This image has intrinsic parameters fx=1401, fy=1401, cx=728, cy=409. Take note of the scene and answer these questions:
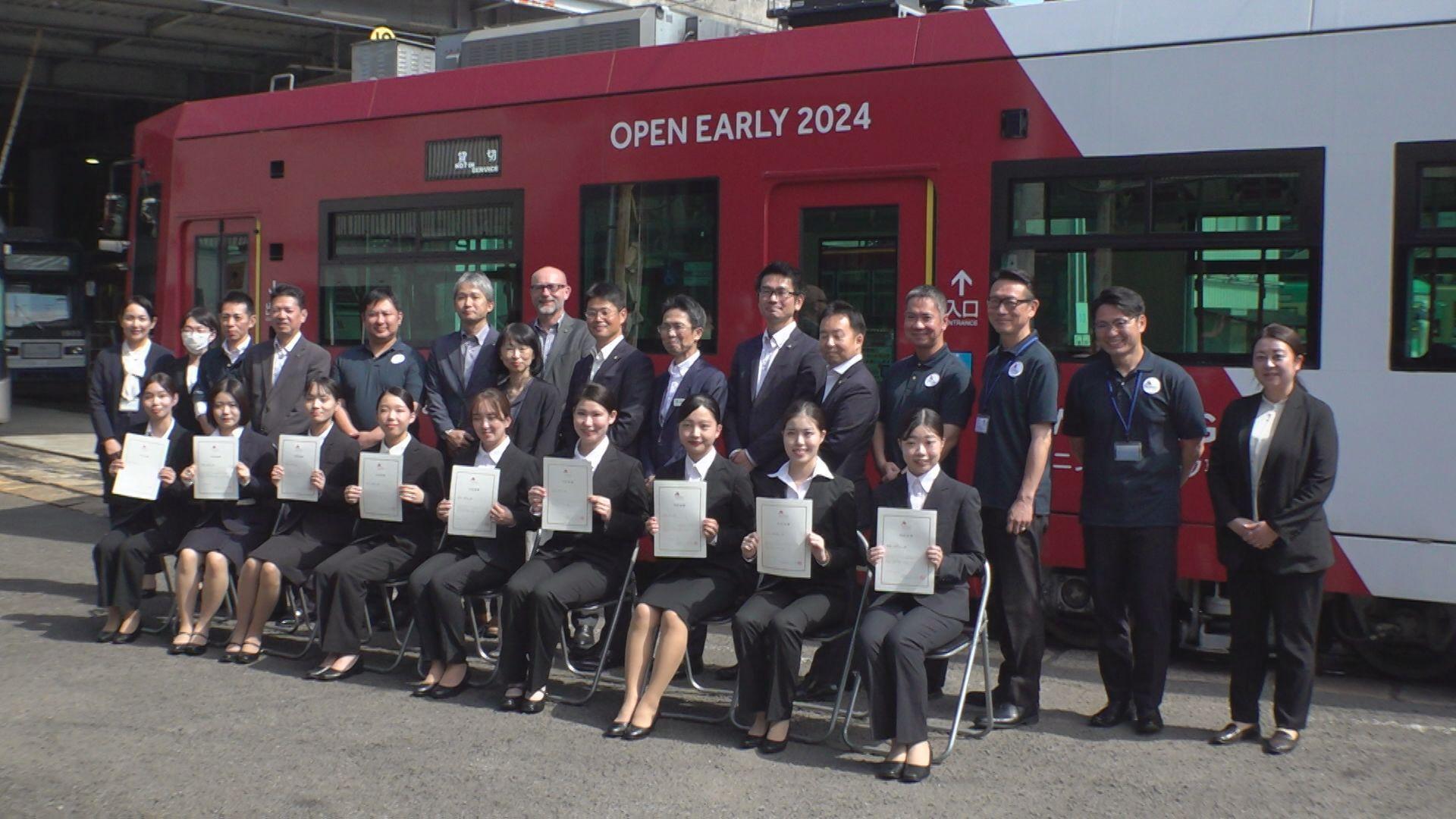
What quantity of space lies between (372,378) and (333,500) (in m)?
0.78

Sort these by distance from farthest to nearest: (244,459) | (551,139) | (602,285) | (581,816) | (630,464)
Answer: (551,139)
(244,459)
(602,285)
(630,464)
(581,816)

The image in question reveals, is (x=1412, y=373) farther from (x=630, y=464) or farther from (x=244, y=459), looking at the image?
(x=244, y=459)

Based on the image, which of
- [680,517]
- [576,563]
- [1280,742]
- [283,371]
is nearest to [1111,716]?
[1280,742]

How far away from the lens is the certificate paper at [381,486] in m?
6.51

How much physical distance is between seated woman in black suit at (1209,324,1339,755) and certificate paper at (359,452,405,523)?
3.58m

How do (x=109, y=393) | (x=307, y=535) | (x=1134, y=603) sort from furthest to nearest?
1. (x=109, y=393)
2. (x=307, y=535)
3. (x=1134, y=603)

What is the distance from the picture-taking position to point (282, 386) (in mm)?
7379

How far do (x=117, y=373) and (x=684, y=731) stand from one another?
4.60 meters

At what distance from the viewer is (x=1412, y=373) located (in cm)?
568

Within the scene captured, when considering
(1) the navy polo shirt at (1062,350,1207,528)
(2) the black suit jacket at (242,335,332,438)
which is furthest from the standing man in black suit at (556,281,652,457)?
(1) the navy polo shirt at (1062,350,1207,528)

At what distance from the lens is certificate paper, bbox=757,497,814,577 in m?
5.47

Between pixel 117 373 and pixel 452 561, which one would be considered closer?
pixel 452 561

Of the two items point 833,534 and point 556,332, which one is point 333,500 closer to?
point 556,332

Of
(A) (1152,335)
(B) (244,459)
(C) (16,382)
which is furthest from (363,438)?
(C) (16,382)
